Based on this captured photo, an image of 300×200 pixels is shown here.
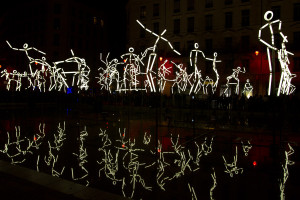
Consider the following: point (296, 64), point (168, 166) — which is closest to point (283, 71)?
point (168, 166)

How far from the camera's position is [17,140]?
809cm

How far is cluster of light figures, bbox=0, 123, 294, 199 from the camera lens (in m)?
4.67

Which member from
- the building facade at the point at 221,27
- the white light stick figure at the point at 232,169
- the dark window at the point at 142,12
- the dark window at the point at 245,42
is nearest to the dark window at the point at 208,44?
the building facade at the point at 221,27

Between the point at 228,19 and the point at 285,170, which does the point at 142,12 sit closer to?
the point at 228,19

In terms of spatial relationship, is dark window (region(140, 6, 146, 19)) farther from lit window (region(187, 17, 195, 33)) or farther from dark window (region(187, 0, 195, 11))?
lit window (region(187, 17, 195, 33))

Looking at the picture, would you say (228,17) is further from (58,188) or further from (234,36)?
(58,188)

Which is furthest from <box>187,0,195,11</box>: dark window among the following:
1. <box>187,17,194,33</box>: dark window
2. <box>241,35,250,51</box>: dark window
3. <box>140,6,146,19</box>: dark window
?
<box>241,35,250,51</box>: dark window

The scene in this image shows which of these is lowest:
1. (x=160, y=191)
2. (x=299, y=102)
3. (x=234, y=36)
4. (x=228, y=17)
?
(x=160, y=191)

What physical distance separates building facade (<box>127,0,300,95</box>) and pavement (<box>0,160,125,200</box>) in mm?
20908

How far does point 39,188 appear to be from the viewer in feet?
12.4

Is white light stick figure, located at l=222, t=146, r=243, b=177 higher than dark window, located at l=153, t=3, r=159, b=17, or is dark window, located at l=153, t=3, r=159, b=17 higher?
dark window, located at l=153, t=3, r=159, b=17

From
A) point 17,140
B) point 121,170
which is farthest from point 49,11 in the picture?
point 121,170

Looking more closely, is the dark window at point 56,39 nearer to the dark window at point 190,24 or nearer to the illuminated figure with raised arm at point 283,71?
the dark window at point 190,24

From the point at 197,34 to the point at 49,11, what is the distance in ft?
86.9
